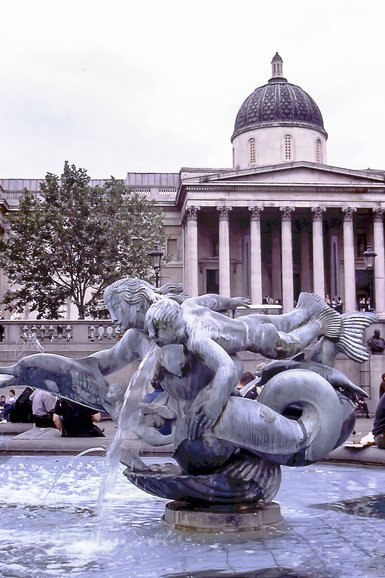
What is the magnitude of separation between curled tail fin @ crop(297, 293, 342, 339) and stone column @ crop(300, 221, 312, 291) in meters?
54.8

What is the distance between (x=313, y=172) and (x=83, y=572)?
53254 mm

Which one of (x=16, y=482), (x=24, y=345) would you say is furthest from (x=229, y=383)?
(x=24, y=345)

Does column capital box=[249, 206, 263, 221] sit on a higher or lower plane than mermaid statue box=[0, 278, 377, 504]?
higher

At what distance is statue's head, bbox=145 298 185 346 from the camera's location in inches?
216

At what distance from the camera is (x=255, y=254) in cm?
5644

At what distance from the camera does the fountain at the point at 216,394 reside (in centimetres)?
566

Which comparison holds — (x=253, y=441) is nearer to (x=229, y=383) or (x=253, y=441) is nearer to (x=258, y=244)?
(x=229, y=383)

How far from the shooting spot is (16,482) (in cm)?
847

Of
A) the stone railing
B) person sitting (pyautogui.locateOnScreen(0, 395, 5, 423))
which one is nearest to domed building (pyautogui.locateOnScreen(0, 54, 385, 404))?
the stone railing

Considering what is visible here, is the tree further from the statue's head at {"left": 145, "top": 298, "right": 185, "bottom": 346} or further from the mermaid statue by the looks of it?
the statue's head at {"left": 145, "top": 298, "right": 185, "bottom": 346}

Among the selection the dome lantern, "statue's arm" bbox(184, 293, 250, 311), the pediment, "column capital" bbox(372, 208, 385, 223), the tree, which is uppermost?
the dome lantern

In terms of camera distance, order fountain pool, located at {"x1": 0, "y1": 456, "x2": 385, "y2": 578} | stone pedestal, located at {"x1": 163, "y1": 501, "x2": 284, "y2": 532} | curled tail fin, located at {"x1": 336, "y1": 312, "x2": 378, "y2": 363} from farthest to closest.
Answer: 1. curled tail fin, located at {"x1": 336, "y1": 312, "x2": 378, "y2": 363}
2. stone pedestal, located at {"x1": 163, "y1": 501, "x2": 284, "y2": 532}
3. fountain pool, located at {"x1": 0, "y1": 456, "x2": 385, "y2": 578}

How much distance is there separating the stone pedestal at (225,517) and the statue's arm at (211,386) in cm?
60

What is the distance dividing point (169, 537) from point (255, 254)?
5105 centimetres
